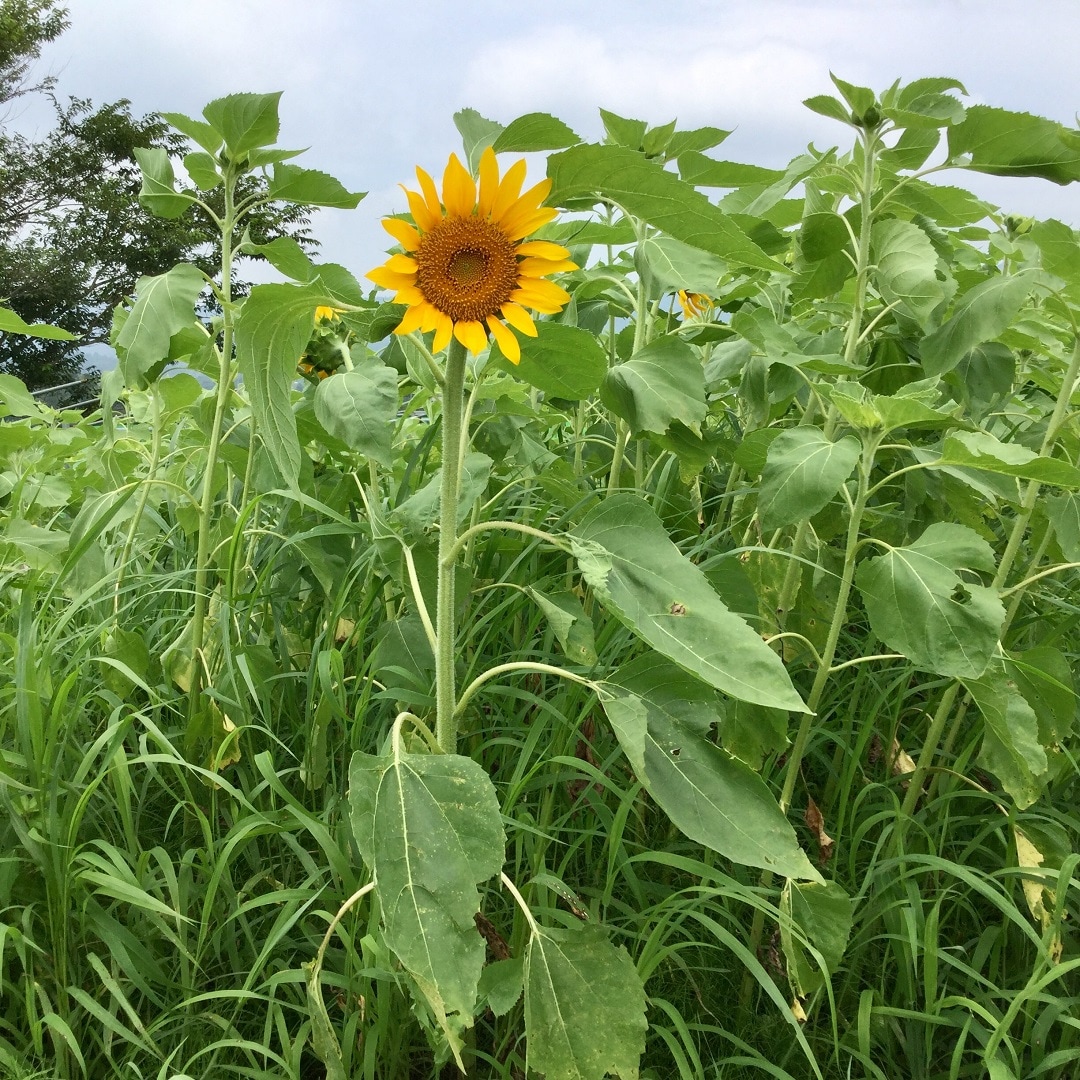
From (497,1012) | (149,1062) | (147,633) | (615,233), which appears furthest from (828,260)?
(149,1062)

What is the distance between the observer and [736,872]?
1610 millimetres

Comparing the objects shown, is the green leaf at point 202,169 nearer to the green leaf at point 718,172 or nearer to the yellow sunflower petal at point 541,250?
the green leaf at point 718,172

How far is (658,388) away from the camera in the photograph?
1431 millimetres

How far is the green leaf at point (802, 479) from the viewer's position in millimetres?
1371

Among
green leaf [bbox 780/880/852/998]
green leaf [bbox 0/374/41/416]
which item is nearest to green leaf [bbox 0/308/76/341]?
green leaf [bbox 0/374/41/416]

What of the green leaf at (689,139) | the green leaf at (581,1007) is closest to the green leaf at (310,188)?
the green leaf at (689,139)

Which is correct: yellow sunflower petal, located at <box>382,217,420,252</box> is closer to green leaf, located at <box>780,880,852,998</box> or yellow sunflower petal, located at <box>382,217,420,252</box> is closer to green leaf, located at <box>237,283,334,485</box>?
green leaf, located at <box>237,283,334,485</box>

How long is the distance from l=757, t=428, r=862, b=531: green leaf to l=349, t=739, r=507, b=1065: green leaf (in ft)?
1.96

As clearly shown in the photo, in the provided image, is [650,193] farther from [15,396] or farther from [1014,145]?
[15,396]

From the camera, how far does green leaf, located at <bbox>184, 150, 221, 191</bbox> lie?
6.06ft

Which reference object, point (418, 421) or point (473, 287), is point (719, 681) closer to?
point (473, 287)

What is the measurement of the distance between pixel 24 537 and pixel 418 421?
1.26 meters

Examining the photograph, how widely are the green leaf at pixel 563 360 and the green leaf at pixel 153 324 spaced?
0.67 meters

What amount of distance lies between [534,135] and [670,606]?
535 millimetres
